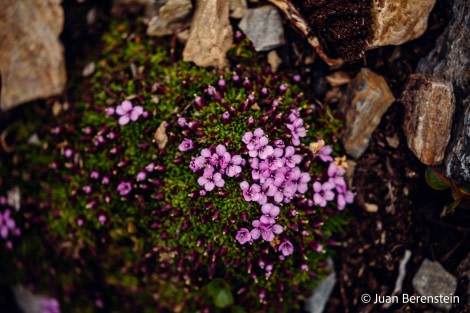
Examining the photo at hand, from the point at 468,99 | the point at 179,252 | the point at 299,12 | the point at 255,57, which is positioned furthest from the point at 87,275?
the point at 468,99

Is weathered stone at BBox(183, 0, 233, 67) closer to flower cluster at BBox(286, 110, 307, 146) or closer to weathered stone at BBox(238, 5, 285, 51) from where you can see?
weathered stone at BBox(238, 5, 285, 51)

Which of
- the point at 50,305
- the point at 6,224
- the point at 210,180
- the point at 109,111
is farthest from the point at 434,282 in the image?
the point at 6,224

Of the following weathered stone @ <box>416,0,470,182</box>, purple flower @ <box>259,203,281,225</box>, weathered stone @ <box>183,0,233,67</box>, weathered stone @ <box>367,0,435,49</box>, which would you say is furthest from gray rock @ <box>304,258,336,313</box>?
weathered stone @ <box>183,0,233,67</box>

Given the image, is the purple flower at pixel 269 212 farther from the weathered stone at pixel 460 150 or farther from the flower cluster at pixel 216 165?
the weathered stone at pixel 460 150

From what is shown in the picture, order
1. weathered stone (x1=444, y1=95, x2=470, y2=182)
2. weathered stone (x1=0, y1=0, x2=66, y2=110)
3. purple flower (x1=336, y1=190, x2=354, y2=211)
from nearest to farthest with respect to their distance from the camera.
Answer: weathered stone (x1=444, y1=95, x2=470, y2=182) < purple flower (x1=336, y1=190, x2=354, y2=211) < weathered stone (x1=0, y1=0, x2=66, y2=110)

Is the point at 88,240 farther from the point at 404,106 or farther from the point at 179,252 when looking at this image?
the point at 404,106

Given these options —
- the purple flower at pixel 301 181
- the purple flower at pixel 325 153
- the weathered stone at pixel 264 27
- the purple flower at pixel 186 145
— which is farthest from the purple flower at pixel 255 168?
the weathered stone at pixel 264 27
